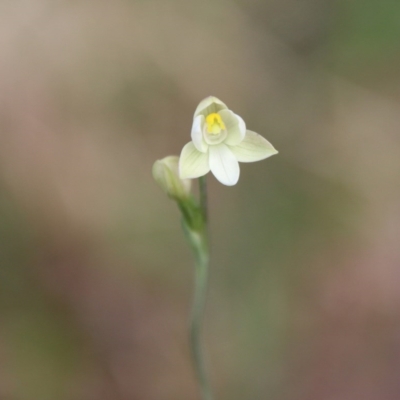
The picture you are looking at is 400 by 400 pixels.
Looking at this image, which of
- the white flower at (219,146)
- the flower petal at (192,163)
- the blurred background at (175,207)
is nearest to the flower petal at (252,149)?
the white flower at (219,146)

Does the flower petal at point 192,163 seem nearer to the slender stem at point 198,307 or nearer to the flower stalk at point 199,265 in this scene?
the flower stalk at point 199,265

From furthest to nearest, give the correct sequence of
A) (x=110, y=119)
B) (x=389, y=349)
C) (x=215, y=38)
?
1. (x=215, y=38)
2. (x=110, y=119)
3. (x=389, y=349)

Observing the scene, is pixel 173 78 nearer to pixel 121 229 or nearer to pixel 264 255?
pixel 121 229

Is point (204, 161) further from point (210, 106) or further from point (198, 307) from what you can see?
point (198, 307)

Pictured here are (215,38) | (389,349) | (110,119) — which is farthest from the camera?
(215,38)

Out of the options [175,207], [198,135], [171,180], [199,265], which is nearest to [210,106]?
[198,135]

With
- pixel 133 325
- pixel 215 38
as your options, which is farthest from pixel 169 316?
pixel 215 38

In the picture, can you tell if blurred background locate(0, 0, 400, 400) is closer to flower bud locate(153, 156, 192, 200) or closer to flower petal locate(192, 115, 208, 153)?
flower bud locate(153, 156, 192, 200)
